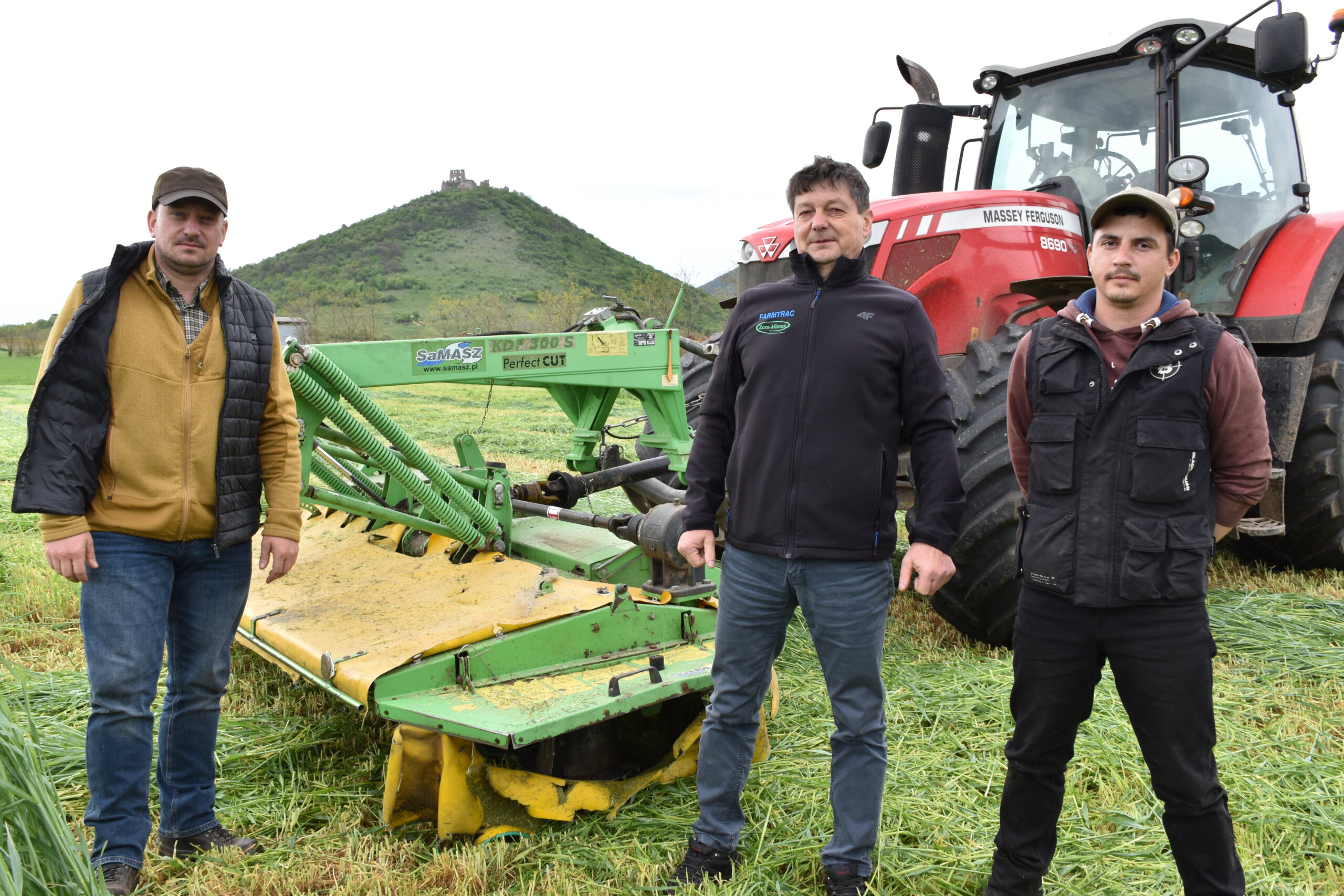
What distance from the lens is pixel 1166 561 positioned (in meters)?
2.19

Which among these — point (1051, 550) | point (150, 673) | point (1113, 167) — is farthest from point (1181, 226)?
point (150, 673)

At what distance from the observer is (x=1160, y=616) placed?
2.20 meters

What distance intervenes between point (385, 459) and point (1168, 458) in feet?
8.53

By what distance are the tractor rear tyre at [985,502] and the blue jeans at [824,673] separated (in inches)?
56.2

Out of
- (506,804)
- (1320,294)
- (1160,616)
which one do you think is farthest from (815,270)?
(1320,294)

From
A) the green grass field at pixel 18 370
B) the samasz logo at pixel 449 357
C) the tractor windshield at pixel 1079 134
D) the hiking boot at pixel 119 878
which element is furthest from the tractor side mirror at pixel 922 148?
the green grass field at pixel 18 370

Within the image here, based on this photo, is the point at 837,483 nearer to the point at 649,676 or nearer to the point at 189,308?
the point at 649,676

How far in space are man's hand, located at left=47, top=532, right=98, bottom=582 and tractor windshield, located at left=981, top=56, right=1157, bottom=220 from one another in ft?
15.4

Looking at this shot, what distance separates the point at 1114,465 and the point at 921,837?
51.6 inches

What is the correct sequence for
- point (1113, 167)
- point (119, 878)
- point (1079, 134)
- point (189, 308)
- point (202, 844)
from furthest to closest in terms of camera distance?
point (1079, 134) < point (1113, 167) < point (202, 844) < point (189, 308) < point (119, 878)

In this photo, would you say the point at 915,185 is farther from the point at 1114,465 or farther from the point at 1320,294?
the point at 1114,465

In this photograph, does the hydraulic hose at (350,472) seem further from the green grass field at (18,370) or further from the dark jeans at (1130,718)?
the green grass field at (18,370)

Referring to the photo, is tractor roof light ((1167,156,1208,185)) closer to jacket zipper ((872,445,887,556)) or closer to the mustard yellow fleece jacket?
jacket zipper ((872,445,887,556))

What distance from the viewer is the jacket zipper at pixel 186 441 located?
104 inches
